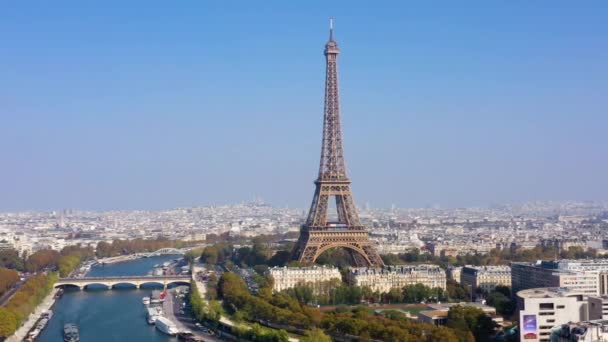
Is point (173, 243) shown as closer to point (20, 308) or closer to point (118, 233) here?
point (118, 233)

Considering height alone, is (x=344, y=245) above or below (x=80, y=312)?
above

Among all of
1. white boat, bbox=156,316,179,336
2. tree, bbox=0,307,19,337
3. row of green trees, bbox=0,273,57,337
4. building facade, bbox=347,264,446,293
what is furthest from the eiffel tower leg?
tree, bbox=0,307,19,337

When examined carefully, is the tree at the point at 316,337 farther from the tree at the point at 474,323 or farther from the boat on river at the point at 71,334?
the boat on river at the point at 71,334

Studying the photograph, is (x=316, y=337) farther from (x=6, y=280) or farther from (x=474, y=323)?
(x=6, y=280)

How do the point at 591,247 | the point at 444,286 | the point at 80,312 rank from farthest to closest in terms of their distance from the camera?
the point at 591,247, the point at 444,286, the point at 80,312

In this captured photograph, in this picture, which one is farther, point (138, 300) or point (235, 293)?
point (138, 300)

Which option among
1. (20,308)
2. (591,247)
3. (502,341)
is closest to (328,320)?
(502,341)

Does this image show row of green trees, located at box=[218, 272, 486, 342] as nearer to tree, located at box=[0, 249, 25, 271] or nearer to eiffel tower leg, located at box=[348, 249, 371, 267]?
eiffel tower leg, located at box=[348, 249, 371, 267]

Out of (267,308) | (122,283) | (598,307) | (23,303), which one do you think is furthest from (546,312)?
(122,283)
